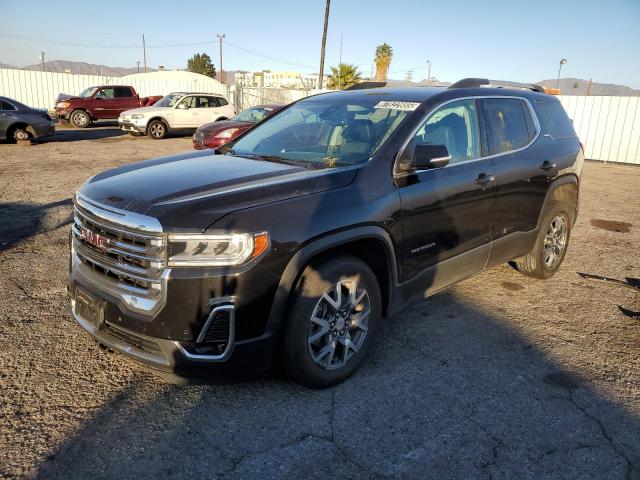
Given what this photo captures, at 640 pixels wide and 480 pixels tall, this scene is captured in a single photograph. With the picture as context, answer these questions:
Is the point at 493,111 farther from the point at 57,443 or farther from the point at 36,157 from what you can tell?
the point at 36,157

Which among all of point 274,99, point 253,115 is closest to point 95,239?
point 253,115

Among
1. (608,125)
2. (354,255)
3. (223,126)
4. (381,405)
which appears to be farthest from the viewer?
(608,125)

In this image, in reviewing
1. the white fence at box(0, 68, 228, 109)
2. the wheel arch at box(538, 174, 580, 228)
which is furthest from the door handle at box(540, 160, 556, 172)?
the white fence at box(0, 68, 228, 109)

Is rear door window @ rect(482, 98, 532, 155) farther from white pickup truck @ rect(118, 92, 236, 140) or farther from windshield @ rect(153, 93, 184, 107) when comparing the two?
windshield @ rect(153, 93, 184, 107)

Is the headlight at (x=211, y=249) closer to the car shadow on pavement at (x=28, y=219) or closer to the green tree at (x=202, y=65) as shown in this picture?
the car shadow on pavement at (x=28, y=219)

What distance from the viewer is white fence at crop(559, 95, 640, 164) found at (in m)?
16.6

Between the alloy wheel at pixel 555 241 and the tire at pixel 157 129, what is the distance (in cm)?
1721

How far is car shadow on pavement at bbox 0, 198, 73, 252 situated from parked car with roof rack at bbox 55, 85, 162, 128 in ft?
55.6

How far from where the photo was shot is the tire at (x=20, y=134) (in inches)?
623

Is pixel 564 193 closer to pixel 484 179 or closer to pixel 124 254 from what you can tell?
pixel 484 179

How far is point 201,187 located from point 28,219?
203 inches

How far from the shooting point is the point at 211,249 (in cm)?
264

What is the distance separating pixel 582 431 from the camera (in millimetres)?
2906

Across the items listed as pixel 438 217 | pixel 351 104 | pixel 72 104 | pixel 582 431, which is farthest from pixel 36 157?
pixel 582 431
